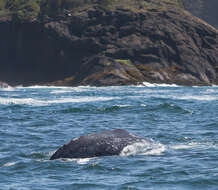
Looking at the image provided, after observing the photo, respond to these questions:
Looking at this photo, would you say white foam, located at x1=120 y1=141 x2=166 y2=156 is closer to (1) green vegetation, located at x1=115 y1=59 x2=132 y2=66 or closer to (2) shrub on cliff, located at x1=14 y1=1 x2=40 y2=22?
(1) green vegetation, located at x1=115 y1=59 x2=132 y2=66

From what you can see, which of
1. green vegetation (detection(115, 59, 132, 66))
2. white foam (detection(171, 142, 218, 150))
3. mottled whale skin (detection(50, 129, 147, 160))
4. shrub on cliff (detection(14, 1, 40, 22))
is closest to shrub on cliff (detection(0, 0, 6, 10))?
shrub on cliff (detection(14, 1, 40, 22))

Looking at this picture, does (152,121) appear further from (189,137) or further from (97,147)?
(97,147)

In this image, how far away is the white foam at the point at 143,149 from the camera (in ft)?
49.4

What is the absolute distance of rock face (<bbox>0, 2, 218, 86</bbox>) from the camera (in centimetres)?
11025

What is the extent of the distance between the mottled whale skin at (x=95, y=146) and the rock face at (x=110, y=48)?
8692 cm

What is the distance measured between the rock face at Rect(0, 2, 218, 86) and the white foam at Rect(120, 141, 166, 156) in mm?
86137

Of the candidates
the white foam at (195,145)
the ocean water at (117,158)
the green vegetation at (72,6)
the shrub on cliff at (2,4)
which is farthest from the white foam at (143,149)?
the shrub on cliff at (2,4)

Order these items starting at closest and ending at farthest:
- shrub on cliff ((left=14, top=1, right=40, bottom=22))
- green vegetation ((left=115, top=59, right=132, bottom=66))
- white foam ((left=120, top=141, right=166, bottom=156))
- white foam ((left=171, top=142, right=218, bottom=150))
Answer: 1. white foam ((left=120, top=141, right=166, bottom=156))
2. white foam ((left=171, top=142, right=218, bottom=150))
3. green vegetation ((left=115, top=59, right=132, bottom=66))
4. shrub on cliff ((left=14, top=1, right=40, bottom=22))

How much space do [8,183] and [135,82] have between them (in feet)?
279

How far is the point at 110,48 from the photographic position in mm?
115562

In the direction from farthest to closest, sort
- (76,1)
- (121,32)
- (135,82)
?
(76,1)
(121,32)
(135,82)

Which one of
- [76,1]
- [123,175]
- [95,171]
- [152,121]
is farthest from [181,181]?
[76,1]

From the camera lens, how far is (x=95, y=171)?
1280 cm

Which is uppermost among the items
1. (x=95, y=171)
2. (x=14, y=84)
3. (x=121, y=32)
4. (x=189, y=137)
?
(x=95, y=171)
